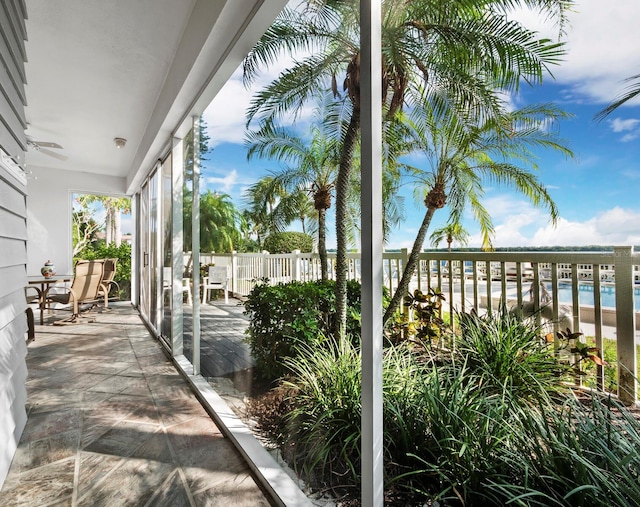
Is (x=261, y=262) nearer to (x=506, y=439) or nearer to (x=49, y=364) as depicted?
(x=506, y=439)

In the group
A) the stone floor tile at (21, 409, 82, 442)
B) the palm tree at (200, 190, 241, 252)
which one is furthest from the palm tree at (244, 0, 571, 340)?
the stone floor tile at (21, 409, 82, 442)

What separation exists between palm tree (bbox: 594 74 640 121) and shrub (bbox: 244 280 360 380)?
3.89 ft

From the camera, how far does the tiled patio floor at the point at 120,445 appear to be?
1659 mm

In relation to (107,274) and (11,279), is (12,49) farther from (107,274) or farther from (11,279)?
(107,274)

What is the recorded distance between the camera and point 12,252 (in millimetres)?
1969

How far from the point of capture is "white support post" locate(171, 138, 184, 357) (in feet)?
11.9

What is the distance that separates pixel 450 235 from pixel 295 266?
35.9 inches

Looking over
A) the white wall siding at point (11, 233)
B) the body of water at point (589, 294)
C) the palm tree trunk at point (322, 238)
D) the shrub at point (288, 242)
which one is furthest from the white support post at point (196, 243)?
the body of water at point (589, 294)

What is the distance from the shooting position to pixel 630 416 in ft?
3.00

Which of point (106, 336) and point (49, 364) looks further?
point (106, 336)

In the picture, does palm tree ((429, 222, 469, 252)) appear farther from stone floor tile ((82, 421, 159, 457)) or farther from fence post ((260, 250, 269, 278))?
stone floor tile ((82, 421, 159, 457))

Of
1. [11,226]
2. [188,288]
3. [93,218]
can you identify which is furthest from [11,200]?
[93,218]

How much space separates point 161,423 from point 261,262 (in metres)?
1.29

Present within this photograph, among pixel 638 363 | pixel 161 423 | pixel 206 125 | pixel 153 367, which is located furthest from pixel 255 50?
pixel 153 367
